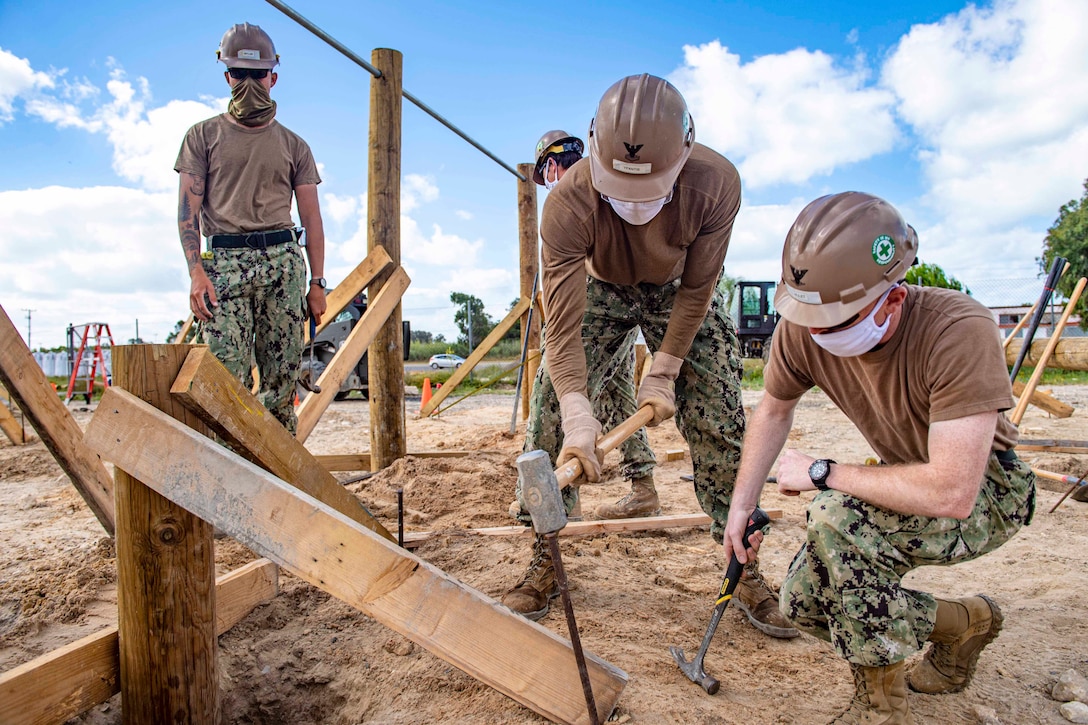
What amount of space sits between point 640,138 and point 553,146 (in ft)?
7.61

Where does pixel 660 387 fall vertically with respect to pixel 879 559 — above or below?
above

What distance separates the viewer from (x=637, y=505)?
421 centimetres

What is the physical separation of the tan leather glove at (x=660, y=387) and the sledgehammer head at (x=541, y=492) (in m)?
0.94

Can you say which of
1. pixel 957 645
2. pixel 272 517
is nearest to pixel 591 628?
pixel 957 645

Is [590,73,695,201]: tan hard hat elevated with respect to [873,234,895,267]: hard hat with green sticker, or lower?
elevated

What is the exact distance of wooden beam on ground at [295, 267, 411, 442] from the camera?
12.9 feet

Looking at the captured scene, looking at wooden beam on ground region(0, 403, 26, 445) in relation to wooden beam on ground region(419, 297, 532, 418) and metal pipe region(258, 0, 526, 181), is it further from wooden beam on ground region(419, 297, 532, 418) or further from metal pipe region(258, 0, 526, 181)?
metal pipe region(258, 0, 526, 181)

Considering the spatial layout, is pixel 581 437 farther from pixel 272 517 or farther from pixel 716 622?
pixel 272 517

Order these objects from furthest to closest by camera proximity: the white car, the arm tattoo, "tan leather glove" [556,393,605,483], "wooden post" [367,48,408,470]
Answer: the white car
"wooden post" [367,48,408,470]
the arm tattoo
"tan leather glove" [556,393,605,483]


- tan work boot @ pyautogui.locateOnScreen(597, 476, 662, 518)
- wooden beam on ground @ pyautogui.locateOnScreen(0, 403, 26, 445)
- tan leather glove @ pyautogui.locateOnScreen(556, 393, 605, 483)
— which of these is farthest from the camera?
wooden beam on ground @ pyautogui.locateOnScreen(0, 403, 26, 445)

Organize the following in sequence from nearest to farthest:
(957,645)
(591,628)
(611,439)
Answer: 1. (957,645)
2. (611,439)
3. (591,628)

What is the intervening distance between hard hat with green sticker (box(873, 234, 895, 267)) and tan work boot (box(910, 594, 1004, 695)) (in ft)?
3.51

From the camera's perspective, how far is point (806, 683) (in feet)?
7.28

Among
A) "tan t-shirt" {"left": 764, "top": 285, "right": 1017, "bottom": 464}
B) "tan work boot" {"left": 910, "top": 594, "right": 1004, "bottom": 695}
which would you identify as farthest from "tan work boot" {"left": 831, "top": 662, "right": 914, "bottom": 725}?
"tan t-shirt" {"left": 764, "top": 285, "right": 1017, "bottom": 464}
